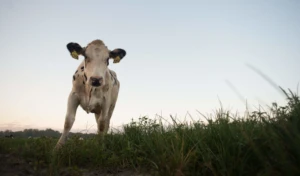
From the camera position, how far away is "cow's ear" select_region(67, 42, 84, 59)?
25.4ft

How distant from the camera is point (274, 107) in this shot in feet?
10.5

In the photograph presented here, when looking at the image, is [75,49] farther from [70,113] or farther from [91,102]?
[70,113]

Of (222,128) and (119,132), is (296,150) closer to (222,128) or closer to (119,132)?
(222,128)

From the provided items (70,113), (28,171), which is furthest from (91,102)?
(28,171)

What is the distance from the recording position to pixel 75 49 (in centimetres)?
775

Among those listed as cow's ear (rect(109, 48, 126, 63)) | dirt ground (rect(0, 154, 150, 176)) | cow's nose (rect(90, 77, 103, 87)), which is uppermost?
cow's ear (rect(109, 48, 126, 63))

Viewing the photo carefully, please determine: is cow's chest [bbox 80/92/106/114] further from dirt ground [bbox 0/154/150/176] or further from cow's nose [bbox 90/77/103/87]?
dirt ground [bbox 0/154/150/176]

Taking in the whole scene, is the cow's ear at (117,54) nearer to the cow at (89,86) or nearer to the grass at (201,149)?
the cow at (89,86)

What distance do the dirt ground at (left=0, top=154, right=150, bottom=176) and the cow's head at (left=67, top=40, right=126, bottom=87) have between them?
274cm

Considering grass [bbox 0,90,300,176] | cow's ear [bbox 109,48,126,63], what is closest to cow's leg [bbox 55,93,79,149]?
grass [bbox 0,90,300,176]

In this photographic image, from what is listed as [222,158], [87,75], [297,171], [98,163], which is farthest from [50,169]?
[87,75]

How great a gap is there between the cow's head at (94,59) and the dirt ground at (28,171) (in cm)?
274

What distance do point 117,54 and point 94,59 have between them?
1.39m

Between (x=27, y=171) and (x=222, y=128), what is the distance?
2.90 meters
